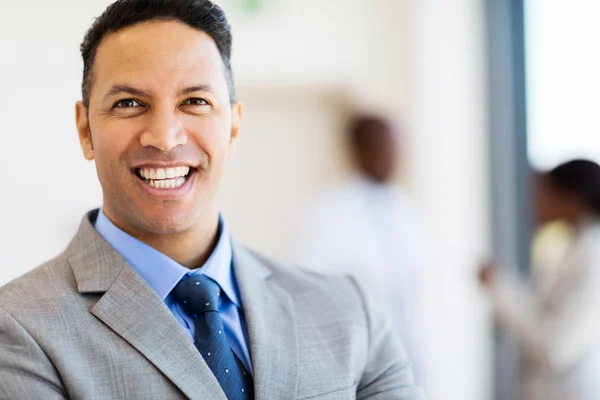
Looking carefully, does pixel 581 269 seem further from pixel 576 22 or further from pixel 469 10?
pixel 469 10

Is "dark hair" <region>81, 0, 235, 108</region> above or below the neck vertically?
above

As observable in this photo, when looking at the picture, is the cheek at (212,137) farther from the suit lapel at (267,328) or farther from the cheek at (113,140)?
the suit lapel at (267,328)

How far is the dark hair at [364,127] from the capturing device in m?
3.64

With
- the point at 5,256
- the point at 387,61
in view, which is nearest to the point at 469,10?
the point at 387,61

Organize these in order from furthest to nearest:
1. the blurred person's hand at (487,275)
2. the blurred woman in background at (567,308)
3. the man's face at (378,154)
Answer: the man's face at (378,154) → the blurred person's hand at (487,275) → the blurred woman in background at (567,308)

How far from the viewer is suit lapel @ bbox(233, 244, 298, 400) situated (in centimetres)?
128

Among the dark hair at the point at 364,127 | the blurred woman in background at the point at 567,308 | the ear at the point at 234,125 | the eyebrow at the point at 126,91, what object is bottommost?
the blurred woman in background at the point at 567,308

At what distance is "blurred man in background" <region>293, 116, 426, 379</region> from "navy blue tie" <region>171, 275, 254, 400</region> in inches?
77.0

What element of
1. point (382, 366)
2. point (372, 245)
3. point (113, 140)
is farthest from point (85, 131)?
point (372, 245)

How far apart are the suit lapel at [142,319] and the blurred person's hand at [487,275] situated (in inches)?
83.9

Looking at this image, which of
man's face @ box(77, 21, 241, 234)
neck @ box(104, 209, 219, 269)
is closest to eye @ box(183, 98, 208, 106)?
man's face @ box(77, 21, 241, 234)

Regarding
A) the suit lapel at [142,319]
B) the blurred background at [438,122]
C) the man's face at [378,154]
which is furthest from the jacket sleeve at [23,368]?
the blurred background at [438,122]

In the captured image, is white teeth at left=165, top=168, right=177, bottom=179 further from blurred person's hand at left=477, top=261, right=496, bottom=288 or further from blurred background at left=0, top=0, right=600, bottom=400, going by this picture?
blurred background at left=0, top=0, right=600, bottom=400

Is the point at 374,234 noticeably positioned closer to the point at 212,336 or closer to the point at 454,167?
the point at 454,167
